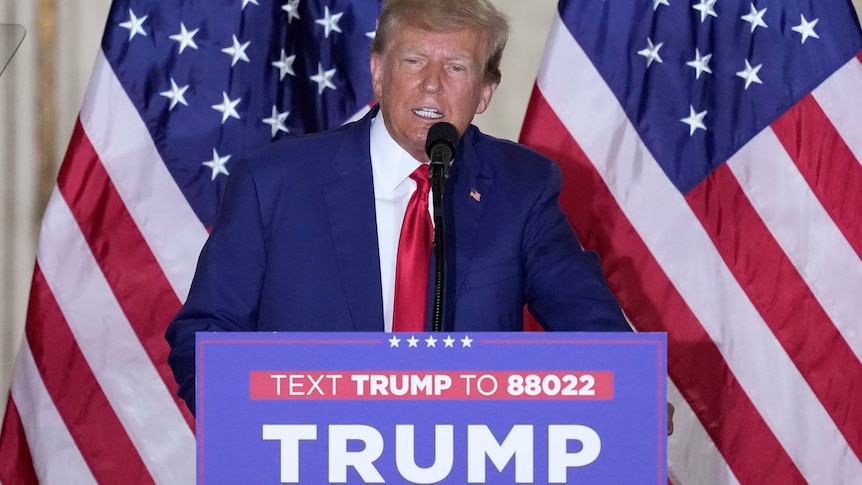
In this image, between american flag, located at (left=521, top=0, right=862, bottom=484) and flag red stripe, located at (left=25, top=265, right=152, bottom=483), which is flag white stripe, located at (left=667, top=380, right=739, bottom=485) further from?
flag red stripe, located at (left=25, top=265, right=152, bottom=483)

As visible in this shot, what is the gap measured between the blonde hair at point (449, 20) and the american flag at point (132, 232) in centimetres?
109

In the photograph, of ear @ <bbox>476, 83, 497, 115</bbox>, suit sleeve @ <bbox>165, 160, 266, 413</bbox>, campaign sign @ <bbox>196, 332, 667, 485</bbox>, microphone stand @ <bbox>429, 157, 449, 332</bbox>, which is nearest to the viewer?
campaign sign @ <bbox>196, 332, 667, 485</bbox>

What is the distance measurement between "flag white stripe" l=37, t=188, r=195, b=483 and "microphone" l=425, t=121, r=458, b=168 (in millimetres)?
1663

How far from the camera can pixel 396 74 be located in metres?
2.04

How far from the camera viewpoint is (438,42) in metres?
2.03

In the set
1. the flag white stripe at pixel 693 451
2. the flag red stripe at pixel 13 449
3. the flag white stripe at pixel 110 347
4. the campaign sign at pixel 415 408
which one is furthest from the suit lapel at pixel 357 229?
the flag red stripe at pixel 13 449

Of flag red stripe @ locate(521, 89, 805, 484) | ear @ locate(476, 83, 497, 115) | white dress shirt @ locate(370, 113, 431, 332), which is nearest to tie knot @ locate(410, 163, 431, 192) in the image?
white dress shirt @ locate(370, 113, 431, 332)

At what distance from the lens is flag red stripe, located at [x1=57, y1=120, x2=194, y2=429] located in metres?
3.10

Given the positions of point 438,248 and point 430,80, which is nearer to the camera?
point 438,248

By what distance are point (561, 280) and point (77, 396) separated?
63.2 inches

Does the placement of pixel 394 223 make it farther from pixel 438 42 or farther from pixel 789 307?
pixel 789 307

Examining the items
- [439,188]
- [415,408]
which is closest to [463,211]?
[439,188]

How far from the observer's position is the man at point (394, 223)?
1929mm

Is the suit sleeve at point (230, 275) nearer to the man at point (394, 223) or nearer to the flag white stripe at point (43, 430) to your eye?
the man at point (394, 223)
